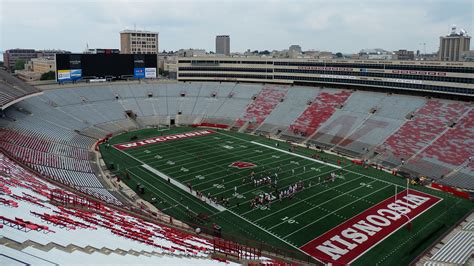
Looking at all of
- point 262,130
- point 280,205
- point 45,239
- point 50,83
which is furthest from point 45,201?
point 50,83

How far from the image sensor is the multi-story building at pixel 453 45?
250 ft

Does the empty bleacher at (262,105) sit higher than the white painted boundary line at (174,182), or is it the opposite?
the empty bleacher at (262,105)

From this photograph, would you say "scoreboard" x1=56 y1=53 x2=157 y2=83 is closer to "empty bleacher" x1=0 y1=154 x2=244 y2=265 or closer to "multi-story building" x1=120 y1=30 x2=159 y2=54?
"empty bleacher" x1=0 y1=154 x2=244 y2=265

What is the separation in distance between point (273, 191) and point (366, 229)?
8.05m

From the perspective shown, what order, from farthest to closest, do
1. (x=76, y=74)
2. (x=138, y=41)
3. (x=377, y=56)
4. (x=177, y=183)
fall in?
(x=138, y=41), (x=377, y=56), (x=76, y=74), (x=177, y=183)

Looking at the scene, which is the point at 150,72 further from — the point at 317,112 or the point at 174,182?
the point at 174,182

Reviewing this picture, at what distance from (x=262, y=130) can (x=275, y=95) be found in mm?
10090

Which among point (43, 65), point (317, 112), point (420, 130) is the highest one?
point (43, 65)

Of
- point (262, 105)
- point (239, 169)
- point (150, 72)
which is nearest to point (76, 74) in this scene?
point (150, 72)

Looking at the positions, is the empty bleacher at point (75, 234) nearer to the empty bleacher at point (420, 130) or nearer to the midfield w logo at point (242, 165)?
the midfield w logo at point (242, 165)

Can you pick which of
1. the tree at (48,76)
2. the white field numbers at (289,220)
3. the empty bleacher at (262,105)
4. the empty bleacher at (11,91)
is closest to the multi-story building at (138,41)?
the tree at (48,76)

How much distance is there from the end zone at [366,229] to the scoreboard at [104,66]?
147 ft

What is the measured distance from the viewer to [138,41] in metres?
144

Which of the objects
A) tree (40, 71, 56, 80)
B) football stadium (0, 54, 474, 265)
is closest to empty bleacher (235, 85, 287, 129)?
football stadium (0, 54, 474, 265)
